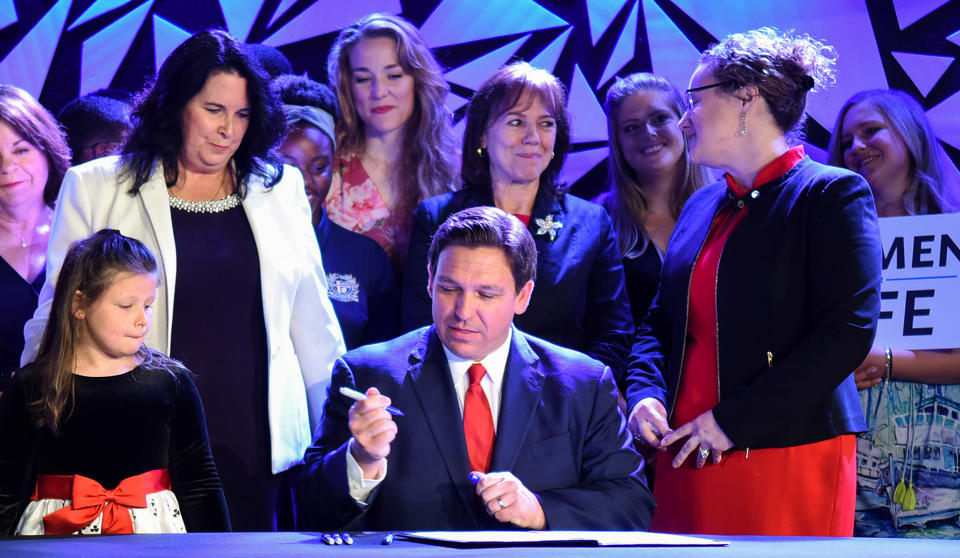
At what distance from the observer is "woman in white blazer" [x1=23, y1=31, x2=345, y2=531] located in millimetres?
3008

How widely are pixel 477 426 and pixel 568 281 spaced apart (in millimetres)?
1116

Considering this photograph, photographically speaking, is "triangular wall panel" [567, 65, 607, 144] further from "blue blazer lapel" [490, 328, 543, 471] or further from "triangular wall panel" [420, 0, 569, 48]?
"blue blazer lapel" [490, 328, 543, 471]

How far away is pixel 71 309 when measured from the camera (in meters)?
2.68

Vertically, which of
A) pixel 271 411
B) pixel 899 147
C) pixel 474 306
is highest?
pixel 899 147

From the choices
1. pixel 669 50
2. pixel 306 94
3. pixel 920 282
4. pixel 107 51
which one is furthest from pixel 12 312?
pixel 920 282

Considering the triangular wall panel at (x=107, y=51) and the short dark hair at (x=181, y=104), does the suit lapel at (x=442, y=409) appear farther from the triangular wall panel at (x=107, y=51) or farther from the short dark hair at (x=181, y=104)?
the triangular wall panel at (x=107, y=51)

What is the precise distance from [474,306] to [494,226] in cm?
23

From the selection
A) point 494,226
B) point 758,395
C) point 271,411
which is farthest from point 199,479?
point 758,395

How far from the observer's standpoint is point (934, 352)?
387cm

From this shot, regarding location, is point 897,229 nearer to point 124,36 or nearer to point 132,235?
point 132,235

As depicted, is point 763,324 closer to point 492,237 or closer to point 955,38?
point 492,237

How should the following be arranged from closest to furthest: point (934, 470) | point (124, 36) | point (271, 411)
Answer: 1. point (271, 411)
2. point (934, 470)
3. point (124, 36)

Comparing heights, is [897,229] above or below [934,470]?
above

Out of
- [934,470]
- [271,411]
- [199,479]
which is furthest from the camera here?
[934,470]
